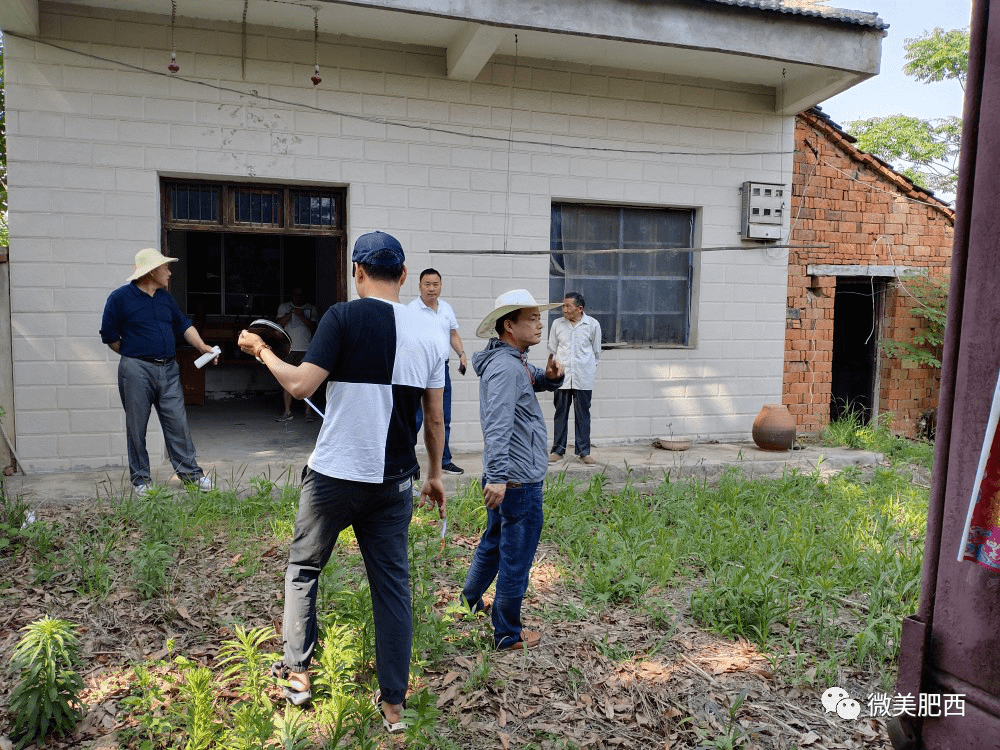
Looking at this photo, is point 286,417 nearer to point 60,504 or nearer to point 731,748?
point 60,504

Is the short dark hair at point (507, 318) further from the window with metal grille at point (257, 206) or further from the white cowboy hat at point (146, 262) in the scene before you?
the window with metal grille at point (257, 206)

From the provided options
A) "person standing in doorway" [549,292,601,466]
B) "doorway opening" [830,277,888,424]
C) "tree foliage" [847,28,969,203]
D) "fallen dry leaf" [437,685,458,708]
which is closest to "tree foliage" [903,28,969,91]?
"tree foliage" [847,28,969,203]

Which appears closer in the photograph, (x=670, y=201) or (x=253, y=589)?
(x=253, y=589)

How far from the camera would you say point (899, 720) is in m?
1.60

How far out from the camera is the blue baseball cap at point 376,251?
2920mm

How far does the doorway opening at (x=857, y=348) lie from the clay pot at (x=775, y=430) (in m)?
1.99

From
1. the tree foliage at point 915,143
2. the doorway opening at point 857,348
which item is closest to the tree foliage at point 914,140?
the tree foliage at point 915,143

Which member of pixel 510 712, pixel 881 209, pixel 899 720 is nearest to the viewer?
pixel 899 720

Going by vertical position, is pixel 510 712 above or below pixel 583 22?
below

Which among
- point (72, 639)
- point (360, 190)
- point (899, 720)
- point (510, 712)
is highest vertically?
point (360, 190)

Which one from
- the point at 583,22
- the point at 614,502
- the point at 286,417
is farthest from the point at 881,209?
the point at 286,417

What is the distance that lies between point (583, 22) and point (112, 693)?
617cm

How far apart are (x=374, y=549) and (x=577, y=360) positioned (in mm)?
4537

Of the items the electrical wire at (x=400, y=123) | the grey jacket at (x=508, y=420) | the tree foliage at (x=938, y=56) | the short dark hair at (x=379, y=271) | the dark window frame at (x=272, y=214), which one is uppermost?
the tree foliage at (x=938, y=56)
